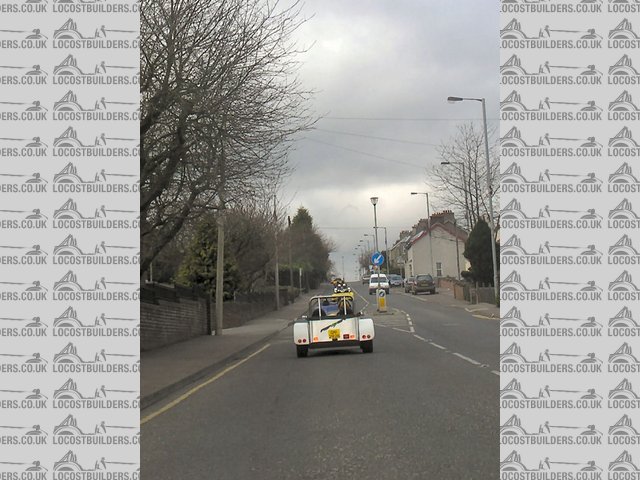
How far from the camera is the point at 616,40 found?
16.4 ft

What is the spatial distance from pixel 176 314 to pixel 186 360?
696 centimetres

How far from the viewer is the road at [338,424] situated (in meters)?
6.66

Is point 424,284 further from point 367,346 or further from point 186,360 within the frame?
point 186,360

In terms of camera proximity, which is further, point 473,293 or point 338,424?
point 473,293

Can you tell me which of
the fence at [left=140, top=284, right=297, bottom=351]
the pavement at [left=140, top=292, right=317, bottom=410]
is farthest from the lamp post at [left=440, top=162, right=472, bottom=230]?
the pavement at [left=140, top=292, right=317, bottom=410]

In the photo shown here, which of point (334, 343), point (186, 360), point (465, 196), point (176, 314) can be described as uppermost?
point (465, 196)

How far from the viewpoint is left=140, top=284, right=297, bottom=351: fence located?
20844mm

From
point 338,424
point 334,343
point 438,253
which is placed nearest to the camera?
point 338,424

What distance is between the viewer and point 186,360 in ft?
57.9

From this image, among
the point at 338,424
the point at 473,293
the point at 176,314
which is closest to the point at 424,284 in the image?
the point at 473,293

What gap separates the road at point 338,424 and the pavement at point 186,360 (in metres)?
0.63

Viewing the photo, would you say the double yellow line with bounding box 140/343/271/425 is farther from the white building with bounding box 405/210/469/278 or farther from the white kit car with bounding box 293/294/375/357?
the white building with bounding box 405/210/469/278

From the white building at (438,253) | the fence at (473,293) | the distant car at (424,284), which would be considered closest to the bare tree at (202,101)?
the fence at (473,293)

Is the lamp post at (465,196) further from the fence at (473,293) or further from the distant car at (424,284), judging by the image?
the distant car at (424,284)
